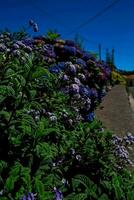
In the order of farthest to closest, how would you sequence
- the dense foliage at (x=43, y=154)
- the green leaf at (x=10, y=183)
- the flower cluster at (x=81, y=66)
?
1. the flower cluster at (x=81, y=66)
2. the dense foliage at (x=43, y=154)
3. the green leaf at (x=10, y=183)

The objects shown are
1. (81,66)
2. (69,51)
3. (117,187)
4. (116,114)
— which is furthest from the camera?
(116,114)

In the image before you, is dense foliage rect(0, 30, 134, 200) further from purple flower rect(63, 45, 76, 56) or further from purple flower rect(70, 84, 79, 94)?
purple flower rect(63, 45, 76, 56)

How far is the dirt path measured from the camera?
27.4 ft

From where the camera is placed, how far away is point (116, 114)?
9.62 meters

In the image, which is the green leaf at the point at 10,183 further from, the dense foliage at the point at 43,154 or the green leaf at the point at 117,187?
the green leaf at the point at 117,187

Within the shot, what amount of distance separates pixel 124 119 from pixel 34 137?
6.48 meters

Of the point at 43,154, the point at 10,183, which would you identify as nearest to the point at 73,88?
the point at 43,154

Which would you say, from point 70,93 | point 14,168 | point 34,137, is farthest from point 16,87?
point 70,93

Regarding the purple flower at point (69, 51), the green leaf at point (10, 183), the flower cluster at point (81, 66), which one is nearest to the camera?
the green leaf at point (10, 183)

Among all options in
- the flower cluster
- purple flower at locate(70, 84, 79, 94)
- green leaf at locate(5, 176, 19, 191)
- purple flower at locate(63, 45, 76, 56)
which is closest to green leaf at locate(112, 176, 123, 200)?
green leaf at locate(5, 176, 19, 191)

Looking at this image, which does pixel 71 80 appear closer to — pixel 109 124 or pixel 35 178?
pixel 35 178

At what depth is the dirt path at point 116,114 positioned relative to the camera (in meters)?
8.36

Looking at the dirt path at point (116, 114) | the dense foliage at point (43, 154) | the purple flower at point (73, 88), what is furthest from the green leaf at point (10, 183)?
the dirt path at point (116, 114)

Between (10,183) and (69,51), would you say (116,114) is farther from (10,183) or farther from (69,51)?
(10,183)
